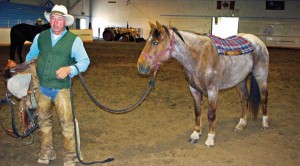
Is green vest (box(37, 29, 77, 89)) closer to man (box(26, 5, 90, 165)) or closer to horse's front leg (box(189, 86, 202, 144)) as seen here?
man (box(26, 5, 90, 165))

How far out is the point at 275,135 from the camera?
509cm

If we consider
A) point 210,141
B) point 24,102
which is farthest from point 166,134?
point 24,102

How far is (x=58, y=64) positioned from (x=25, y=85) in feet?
2.36

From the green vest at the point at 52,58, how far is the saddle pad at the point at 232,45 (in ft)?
7.12

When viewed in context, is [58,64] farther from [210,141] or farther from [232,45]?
[232,45]

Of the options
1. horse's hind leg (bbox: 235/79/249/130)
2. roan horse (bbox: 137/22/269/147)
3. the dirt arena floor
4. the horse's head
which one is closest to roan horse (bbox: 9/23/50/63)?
the dirt arena floor

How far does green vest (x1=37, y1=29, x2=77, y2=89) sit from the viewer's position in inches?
128

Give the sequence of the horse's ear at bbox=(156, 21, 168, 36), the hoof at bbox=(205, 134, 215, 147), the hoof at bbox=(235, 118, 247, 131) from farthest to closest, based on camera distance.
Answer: the hoof at bbox=(235, 118, 247, 131) → the hoof at bbox=(205, 134, 215, 147) → the horse's ear at bbox=(156, 21, 168, 36)

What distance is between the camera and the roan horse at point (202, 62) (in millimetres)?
3943

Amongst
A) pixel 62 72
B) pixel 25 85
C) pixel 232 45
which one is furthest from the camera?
pixel 232 45

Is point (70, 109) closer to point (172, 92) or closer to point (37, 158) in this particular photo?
point (37, 158)

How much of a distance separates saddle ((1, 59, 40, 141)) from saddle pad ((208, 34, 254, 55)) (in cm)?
250

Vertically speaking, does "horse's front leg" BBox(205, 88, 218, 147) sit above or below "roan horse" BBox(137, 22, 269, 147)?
below

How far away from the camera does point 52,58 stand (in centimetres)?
325
